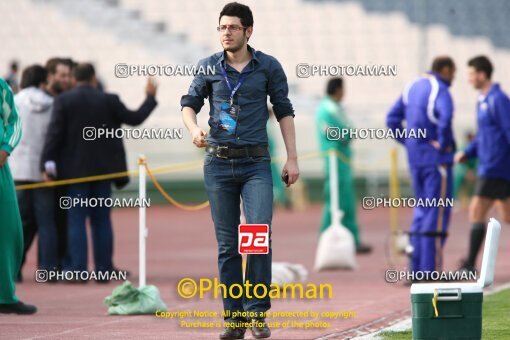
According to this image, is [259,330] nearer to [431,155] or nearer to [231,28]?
[231,28]

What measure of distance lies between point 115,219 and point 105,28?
7703 mm

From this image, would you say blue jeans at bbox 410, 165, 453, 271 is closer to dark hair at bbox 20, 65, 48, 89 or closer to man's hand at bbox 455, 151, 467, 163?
man's hand at bbox 455, 151, 467, 163

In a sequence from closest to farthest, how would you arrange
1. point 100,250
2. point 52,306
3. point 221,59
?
point 221,59 → point 52,306 → point 100,250

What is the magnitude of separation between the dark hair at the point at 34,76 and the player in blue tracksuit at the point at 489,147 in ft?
13.5

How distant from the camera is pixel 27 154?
13688 millimetres

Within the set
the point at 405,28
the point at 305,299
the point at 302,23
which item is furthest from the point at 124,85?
the point at 305,299

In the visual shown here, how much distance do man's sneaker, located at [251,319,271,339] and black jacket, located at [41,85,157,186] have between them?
5140mm

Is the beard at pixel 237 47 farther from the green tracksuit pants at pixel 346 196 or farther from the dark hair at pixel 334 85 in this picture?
the dark hair at pixel 334 85

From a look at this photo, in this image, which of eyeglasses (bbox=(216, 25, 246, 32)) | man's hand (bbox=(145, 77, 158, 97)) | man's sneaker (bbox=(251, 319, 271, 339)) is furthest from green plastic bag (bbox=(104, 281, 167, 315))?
eyeglasses (bbox=(216, 25, 246, 32))

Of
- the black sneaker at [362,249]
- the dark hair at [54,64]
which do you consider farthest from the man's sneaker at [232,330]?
the black sneaker at [362,249]

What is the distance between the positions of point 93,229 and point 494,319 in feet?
16.3

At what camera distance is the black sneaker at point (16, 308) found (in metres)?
10.2

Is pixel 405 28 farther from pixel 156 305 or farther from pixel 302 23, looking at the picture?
pixel 156 305

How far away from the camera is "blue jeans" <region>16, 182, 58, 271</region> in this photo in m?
13.8
